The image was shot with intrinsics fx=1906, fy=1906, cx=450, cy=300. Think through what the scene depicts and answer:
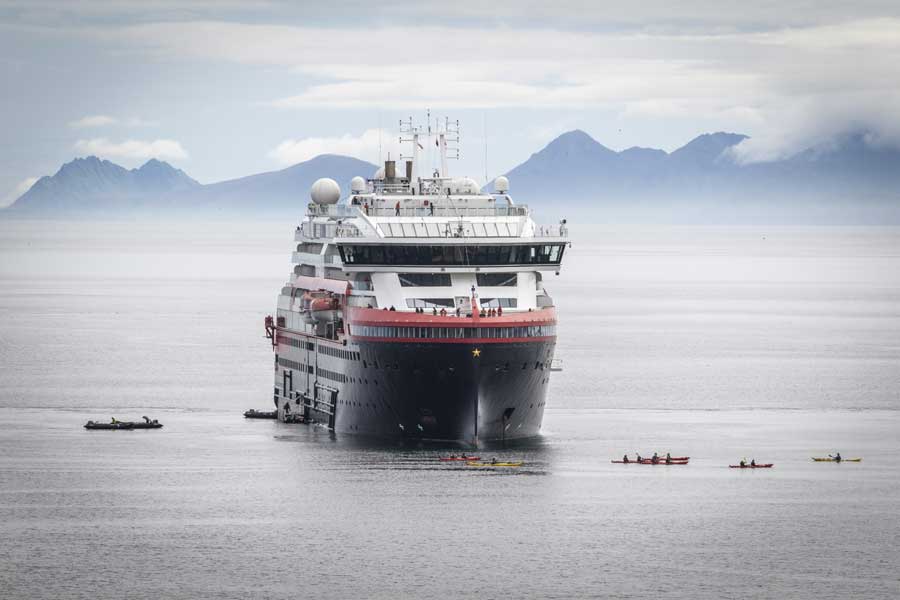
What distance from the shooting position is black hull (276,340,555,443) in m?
88.9

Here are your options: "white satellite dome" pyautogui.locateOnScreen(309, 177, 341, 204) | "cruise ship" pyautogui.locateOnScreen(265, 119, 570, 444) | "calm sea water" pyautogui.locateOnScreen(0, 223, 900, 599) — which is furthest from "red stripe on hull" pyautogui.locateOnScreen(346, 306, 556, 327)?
"white satellite dome" pyautogui.locateOnScreen(309, 177, 341, 204)

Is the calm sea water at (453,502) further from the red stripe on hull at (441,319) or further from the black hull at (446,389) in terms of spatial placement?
the red stripe on hull at (441,319)

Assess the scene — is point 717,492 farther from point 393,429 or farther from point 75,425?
point 75,425

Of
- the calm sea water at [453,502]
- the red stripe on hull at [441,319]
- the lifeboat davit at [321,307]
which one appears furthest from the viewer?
the lifeboat davit at [321,307]

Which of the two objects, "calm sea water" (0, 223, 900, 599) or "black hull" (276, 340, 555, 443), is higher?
"black hull" (276, 340, 555, 443)

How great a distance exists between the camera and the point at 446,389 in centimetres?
8975

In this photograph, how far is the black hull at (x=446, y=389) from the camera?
88938 mm

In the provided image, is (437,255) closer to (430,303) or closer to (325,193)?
(430,303)

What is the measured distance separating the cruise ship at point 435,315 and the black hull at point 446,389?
2.5 inches

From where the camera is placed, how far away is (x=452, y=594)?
66625 mm

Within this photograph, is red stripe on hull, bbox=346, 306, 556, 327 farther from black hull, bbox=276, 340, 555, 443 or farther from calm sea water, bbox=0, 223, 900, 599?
calm sea water, bbox=0, 223, 900, 599

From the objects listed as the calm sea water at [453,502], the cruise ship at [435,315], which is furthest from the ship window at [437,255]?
the calm sea water at [453,502]

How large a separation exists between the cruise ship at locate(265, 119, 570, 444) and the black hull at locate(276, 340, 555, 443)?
0.21 ft

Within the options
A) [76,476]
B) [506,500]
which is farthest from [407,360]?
[76,476]
